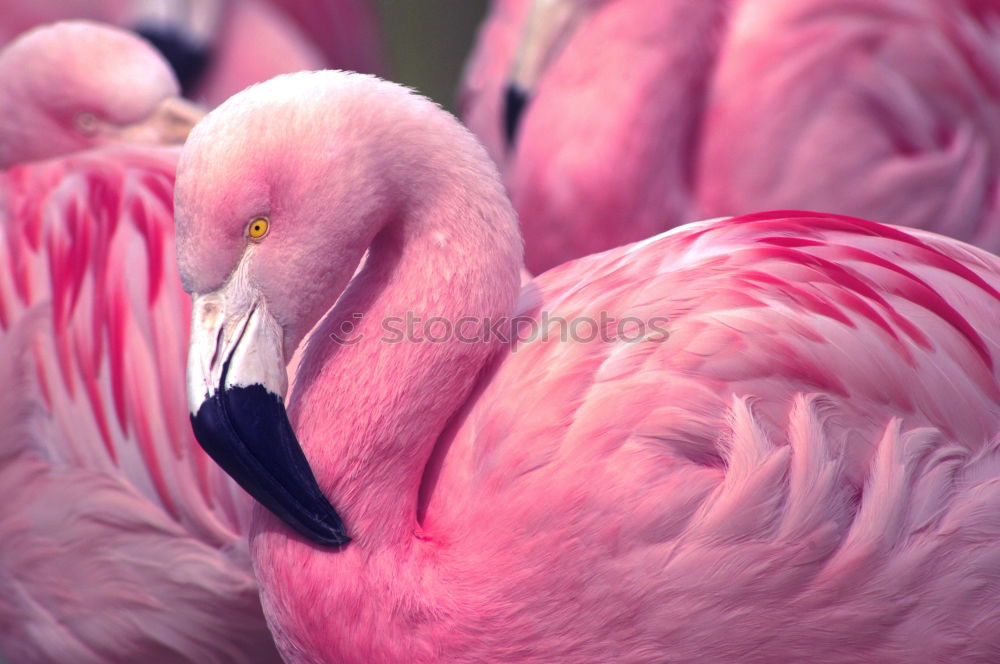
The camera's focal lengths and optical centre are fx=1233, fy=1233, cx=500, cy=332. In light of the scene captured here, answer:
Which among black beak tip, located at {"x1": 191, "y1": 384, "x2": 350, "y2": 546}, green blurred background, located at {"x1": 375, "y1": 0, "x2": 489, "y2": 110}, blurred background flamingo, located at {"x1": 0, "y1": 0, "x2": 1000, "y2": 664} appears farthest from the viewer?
green blurred background, located at {"x1": 375, "y1": 0, "x2": 489, "y2": 110}

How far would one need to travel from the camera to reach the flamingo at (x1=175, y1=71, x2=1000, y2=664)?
1.79 m

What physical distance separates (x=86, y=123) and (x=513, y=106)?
3.81 feet

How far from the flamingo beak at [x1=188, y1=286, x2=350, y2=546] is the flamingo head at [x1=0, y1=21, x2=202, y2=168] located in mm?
1433

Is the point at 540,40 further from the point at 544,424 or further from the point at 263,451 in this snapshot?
the point at 263,451

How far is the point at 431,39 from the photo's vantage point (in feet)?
24.4

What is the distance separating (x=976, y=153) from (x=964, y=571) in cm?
195

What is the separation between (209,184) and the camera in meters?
1.78

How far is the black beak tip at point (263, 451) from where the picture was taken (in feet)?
5.68

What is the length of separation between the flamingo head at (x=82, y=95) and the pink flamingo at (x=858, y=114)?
1431mm

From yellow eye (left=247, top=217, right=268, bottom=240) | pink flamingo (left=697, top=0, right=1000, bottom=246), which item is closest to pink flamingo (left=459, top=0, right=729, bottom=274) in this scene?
pink flamingo (left=697, top=0, right=1000, bottom=246)

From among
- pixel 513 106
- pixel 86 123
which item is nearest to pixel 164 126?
pixel 86 123

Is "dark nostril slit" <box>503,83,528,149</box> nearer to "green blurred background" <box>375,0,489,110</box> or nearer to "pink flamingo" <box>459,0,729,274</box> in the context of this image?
"pink flamingo" <box>459,0,729,274</box>

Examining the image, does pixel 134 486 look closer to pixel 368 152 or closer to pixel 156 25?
pixel 368 152

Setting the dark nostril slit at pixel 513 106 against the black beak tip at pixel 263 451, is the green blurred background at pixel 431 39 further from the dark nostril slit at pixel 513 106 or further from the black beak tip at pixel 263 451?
the black beak tip at pixel 263 451
